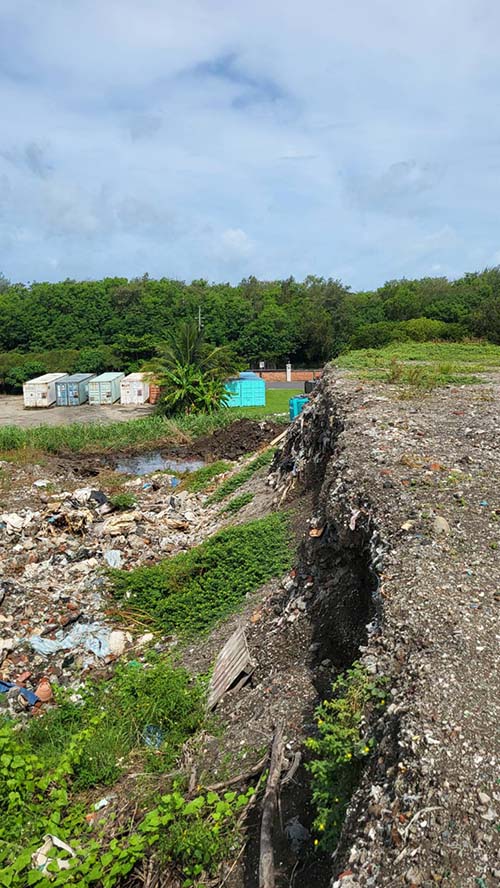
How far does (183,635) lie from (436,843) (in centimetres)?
429

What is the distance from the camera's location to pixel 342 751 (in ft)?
10.5

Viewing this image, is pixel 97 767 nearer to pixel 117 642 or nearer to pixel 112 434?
pixel 117 642

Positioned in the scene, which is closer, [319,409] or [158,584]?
[158,584]

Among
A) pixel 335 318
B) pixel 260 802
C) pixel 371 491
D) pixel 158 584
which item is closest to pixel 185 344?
pixel 158 584

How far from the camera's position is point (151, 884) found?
3.38m

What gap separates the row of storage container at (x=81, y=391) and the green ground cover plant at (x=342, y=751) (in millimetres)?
30035

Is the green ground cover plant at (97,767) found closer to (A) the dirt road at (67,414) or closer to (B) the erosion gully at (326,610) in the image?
(B) the erosion gully at (326,610)

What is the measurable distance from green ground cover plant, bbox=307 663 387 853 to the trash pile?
3473mm

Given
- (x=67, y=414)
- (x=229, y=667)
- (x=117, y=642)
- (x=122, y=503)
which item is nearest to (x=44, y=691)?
(x=117, y=642)

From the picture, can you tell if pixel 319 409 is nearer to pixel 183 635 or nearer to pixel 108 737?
pixel 183 635

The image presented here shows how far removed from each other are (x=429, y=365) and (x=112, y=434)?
1118 cm

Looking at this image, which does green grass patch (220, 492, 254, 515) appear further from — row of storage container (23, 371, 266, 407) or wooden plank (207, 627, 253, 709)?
row of storage container (23, 371, 266, 407)

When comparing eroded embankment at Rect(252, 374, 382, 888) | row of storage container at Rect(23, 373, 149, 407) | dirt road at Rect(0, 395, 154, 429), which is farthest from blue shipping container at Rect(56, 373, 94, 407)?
eroded embankment at Rect(252, 374, 382, 888)

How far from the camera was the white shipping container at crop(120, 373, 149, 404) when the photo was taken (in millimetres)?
32875
